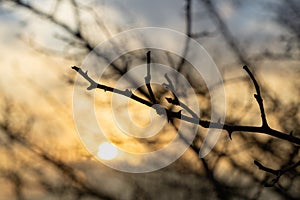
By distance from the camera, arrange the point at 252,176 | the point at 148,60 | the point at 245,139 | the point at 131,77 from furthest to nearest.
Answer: the point at 252,176, the point at 245,139, the point at 131,77, the point at 148,60

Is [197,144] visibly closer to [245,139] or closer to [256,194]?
[245,139]

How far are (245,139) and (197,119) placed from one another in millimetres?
8332

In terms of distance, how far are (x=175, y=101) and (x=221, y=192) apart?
938cm

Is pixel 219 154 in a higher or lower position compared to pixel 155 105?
higher

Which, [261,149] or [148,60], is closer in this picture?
[148,60]

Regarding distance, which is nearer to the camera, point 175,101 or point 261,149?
point 175,101

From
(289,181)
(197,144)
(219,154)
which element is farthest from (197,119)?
(289,181)

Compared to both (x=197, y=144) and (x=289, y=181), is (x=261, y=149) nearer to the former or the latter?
(x=289, y=181)

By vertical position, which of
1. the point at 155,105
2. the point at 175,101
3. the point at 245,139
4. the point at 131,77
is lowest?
the point at 155,105

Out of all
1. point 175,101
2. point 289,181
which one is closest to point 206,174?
point 289,181

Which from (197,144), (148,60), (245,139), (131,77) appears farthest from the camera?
(245,139)

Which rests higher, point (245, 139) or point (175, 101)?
point (245, 139)

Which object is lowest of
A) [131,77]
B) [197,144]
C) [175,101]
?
[175,101]

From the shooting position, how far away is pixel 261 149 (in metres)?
10.3
